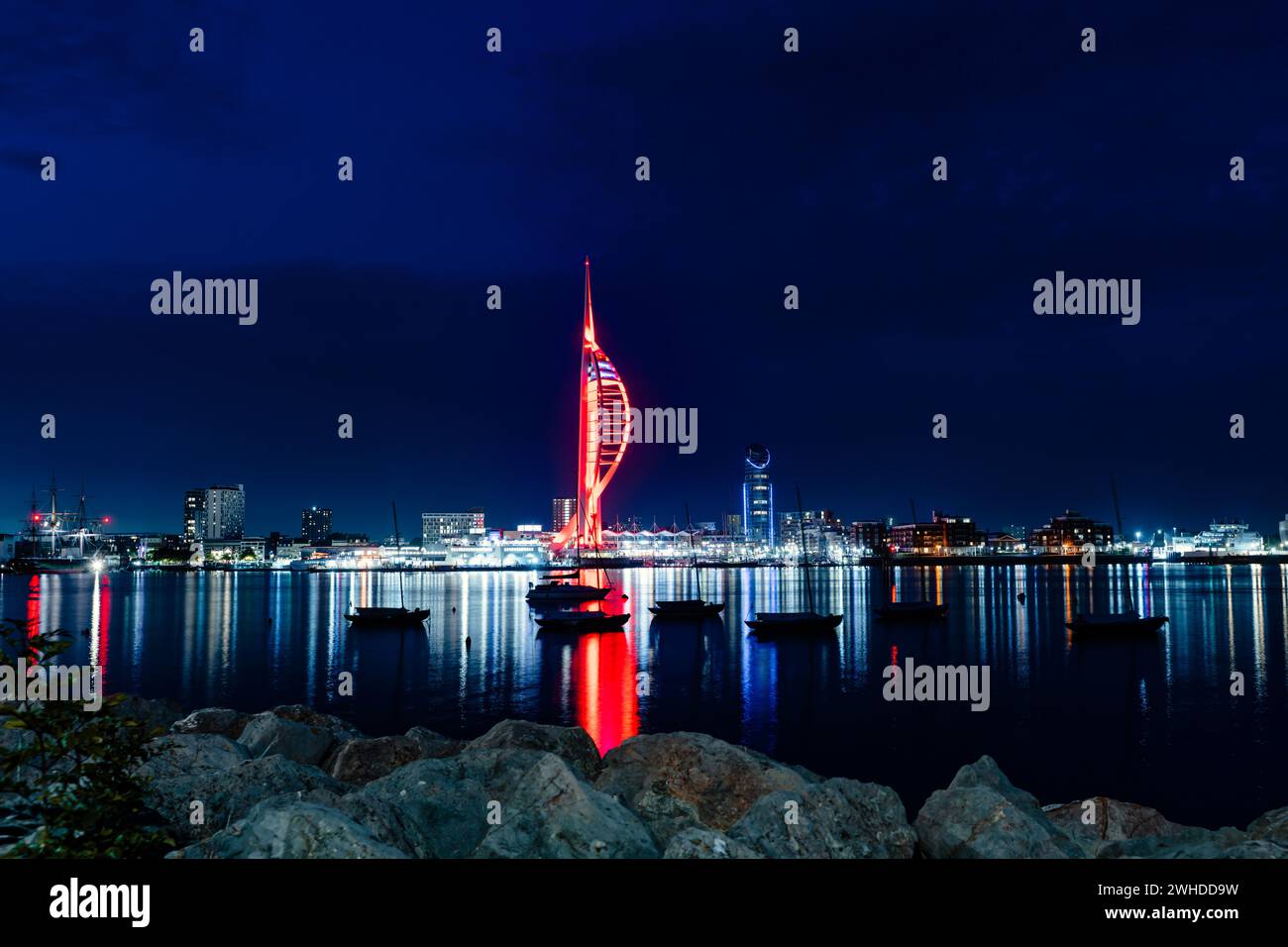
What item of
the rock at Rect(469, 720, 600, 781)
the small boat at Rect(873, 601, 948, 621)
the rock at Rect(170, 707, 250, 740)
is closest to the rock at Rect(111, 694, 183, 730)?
the rock at Rect(170, 707, 250, 740)

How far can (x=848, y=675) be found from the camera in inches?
1533

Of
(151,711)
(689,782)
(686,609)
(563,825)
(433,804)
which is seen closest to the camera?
(563,825)

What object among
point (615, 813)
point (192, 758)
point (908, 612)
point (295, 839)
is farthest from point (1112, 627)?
point (295, 839)

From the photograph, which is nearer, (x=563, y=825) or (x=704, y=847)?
(x=704, y=847)

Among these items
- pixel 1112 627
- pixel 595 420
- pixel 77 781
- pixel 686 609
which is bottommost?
pixel 1112 627

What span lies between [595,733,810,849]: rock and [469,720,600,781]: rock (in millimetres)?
1809

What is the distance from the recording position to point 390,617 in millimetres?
62469

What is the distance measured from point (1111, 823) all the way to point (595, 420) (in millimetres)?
103859

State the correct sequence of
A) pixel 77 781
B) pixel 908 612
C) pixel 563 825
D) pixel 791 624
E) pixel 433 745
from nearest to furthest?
pixel 77 781, pixel 563 825, pixel 433 745, pixel 791 624, pixel 908 612

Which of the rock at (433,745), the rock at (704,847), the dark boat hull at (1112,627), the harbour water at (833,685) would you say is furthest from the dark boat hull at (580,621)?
the rock at (704,847)

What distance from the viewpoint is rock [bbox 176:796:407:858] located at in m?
6.95

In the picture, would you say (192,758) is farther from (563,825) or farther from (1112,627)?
(1112,627)

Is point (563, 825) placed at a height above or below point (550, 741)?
above
